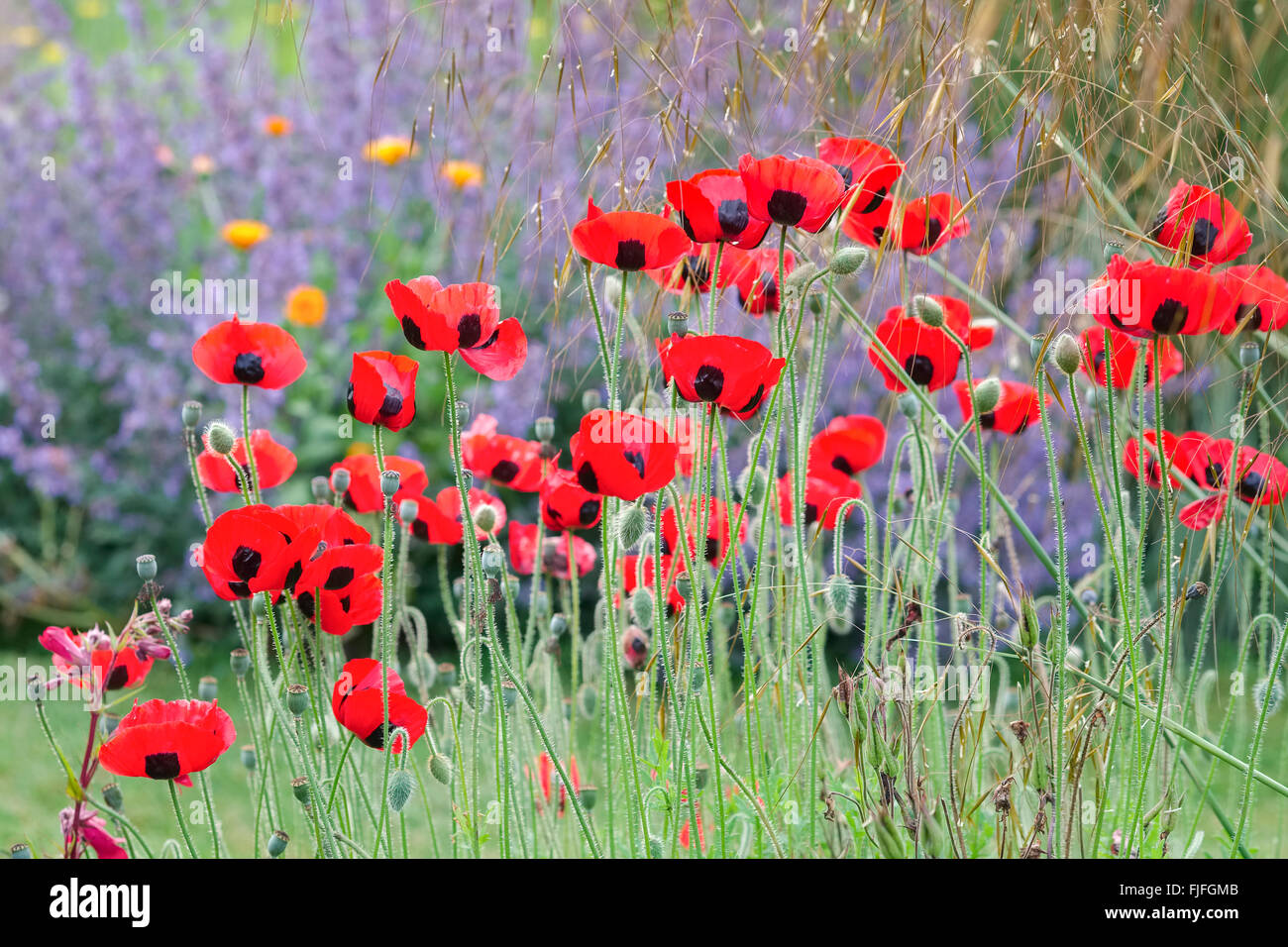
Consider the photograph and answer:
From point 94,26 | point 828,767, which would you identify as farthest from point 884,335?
point 94,26

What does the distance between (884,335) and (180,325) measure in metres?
2.47

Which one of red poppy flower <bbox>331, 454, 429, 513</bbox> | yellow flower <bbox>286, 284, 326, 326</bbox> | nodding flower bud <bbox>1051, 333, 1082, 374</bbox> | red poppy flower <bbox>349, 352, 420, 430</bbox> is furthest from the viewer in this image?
yellow flower <bbox>286, 284, 326, 326</bbox>

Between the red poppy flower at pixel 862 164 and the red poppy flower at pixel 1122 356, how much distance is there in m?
0.22

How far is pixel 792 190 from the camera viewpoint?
Result: 92cm

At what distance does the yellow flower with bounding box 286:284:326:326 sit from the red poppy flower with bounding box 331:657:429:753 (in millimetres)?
2110

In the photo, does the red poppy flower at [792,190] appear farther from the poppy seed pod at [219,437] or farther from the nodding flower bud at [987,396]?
the poppy seed pod at [219,437]

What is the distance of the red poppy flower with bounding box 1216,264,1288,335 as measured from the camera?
1.03m

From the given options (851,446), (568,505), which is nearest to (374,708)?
(568,505)

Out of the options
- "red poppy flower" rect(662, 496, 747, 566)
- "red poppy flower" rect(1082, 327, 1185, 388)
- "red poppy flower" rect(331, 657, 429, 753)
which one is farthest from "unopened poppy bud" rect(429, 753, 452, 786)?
"red poppy flower" rect(1082, 327, 1185, 388)

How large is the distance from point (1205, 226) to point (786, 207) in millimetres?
427

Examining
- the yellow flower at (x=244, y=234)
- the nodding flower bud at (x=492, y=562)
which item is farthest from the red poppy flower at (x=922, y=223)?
the yellow flower at (x=244, y=234)

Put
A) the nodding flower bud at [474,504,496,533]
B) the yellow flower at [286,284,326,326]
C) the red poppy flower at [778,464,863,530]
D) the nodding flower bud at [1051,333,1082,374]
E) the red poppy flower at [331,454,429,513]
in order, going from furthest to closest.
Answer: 1. the yellow flower at [286,284,326,326]
2. the red poppy flower at [778,464,863,530]
3. the red poppy flower at [331,454,429,513]
4. the nodding flower bud at [474,504,496,533]
5. the nodding flower bud at [1051,333,1082,374]

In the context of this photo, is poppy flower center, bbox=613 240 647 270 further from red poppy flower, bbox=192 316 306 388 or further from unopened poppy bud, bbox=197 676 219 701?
unopened poppy bud, bbox=197 676 219 701
